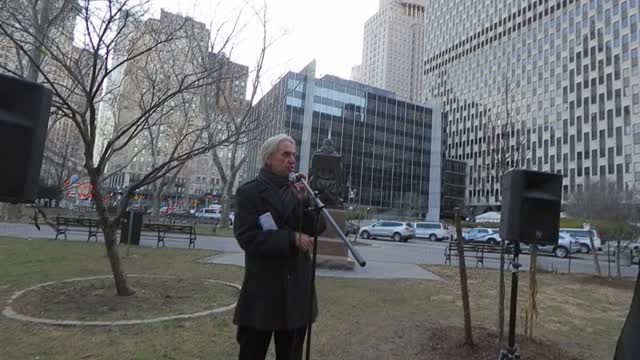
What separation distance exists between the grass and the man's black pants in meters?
1.88

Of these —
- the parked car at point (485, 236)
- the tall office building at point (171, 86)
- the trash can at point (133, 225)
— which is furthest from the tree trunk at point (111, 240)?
the parked car at point (485, 236)

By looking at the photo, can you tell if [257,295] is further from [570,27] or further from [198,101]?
[570,27]

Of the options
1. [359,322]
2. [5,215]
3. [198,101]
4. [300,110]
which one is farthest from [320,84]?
[359,322]

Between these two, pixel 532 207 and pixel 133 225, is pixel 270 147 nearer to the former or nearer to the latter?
pixel 532 207

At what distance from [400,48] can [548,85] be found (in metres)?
82.8

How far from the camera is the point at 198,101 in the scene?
1067 inches

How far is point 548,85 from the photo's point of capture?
8406 centimetres

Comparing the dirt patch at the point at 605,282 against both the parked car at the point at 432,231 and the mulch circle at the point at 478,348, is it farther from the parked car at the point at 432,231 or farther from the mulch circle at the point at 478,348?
the parked car at the point at 432,231

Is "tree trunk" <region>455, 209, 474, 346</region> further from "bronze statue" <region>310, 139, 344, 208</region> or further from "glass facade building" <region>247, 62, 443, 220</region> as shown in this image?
"glass facade building" <region>247, 62, 443, 220</region>

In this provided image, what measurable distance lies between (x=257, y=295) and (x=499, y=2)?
119m

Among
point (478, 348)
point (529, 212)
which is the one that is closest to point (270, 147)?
point (529, 212)

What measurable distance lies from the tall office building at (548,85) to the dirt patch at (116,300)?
183 ft

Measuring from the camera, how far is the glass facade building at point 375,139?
3184 inches

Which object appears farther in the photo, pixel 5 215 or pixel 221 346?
pixel 5 215
